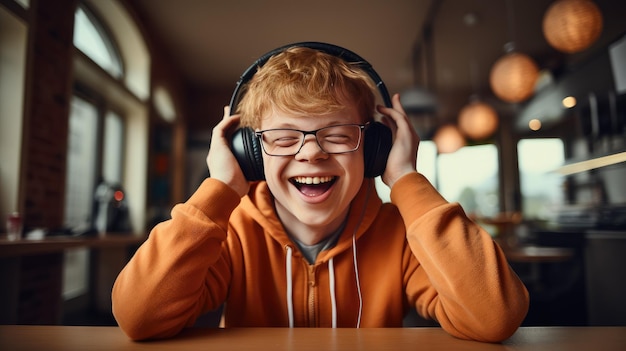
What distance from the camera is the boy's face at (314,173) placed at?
69 cm

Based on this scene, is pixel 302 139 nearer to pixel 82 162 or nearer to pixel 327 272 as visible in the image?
pixel 327 272

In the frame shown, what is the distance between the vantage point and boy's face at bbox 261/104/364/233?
690mm

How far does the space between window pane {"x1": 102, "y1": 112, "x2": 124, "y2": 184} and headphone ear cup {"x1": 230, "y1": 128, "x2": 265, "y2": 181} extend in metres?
2.88

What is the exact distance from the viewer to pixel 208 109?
3.87 ft

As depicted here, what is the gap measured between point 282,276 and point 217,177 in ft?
0.80

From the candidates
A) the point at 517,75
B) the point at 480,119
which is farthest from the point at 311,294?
the point at 480,119

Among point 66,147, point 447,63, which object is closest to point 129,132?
point 66,147

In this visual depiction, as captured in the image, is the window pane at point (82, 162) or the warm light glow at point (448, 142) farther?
the warm light glow at point (448, 142)

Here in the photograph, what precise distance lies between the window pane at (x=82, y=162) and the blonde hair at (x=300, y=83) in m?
2.44

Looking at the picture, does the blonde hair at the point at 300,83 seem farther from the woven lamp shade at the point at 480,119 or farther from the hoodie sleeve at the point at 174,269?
the woven lamp shade at the point at 480,119

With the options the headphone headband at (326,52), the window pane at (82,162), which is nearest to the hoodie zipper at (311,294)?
the headphone headband at (326,52)

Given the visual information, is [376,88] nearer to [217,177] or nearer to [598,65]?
[217,177]

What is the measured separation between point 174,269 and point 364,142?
1.31 ft

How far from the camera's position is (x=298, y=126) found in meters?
0.69
